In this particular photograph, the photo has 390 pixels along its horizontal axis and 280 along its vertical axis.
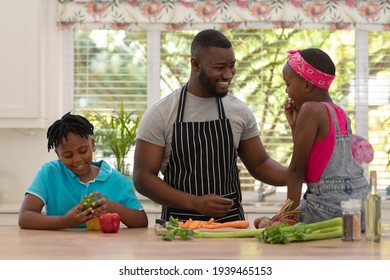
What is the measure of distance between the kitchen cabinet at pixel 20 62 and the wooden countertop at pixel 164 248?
224cm

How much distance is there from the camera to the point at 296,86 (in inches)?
104

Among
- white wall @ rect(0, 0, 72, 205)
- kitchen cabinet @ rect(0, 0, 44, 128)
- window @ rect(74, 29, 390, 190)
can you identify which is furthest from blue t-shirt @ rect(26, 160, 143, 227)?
window @ rect(74, 29, 390, 190)

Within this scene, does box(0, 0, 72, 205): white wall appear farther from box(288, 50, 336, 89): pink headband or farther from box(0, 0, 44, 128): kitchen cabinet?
box(288, 50, 336, 89): pink headband

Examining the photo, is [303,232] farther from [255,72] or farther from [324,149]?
[255,72]

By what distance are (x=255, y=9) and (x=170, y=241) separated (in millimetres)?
2885

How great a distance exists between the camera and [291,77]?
2646 millimetres

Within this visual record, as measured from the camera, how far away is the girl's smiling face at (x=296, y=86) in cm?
263

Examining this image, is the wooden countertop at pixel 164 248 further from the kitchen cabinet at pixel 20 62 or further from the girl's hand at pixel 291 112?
the kitchen cabinet at pixel 20 62

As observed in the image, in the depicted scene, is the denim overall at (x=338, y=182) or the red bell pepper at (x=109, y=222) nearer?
the denim overall at (x=338, y=182)

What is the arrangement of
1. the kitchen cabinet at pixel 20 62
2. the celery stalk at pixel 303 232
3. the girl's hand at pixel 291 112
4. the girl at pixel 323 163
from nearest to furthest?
the celery stalk at pixel 303 232
the girl at pixel 323 163
the girl's hand at pixel 291 112
the kitchen cabinet at pixel 20 62

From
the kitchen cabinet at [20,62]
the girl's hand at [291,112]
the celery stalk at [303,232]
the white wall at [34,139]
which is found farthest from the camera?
the white wall at [34,139]

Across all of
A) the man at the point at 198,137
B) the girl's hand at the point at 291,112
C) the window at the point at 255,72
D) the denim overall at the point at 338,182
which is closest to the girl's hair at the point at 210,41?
the man at the point at 198,137
